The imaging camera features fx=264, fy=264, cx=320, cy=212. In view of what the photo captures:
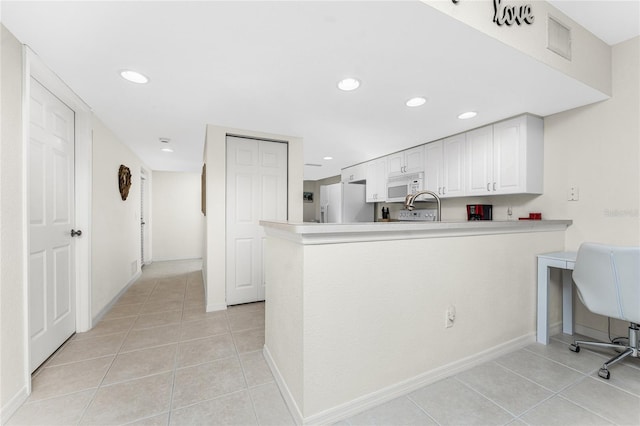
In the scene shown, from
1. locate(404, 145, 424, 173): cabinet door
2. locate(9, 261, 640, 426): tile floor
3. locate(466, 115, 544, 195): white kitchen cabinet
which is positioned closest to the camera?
locate(9, 261, 640, 426): tile floor

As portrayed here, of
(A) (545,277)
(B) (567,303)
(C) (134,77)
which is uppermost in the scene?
(C) (134,77)

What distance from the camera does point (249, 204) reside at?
3.33m

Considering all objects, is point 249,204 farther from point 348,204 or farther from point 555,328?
point 555,328

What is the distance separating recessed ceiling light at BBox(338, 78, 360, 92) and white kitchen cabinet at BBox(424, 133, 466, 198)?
71.2 inches

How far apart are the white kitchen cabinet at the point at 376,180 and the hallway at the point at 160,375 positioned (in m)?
2.68

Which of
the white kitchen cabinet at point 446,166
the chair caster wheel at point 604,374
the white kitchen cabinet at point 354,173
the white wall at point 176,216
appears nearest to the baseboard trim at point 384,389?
the chair caster wheel at point 604,374

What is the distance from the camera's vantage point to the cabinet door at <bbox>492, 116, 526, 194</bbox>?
8.52ft

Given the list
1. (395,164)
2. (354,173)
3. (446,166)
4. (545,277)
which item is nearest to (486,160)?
(446,166)

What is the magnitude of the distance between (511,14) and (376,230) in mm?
1488

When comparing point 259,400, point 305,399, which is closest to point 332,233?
point 305,399

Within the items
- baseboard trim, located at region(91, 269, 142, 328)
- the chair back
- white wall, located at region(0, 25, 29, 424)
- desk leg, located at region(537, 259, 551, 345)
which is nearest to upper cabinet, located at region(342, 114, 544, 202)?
desk leg, located at region(537, 259, 551, 345)

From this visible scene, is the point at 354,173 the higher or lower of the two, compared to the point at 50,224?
higher

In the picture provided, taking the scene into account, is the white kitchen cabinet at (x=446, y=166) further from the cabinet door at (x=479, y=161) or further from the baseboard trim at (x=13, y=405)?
the baseboard trim at (x=13, y=405)

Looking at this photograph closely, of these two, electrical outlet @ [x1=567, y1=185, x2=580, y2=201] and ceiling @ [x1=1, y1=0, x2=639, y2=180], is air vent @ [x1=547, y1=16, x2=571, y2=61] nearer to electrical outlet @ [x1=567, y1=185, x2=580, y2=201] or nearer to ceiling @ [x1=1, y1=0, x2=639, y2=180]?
ceiling @ [x1=1, y1=0, x2=639, y2=180]
